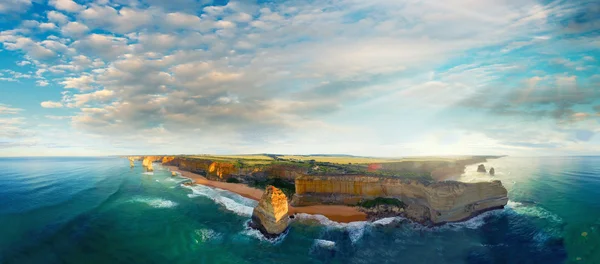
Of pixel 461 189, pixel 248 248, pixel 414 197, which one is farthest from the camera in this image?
pixel 414 197

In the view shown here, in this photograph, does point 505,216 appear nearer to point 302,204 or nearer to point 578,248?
point 578,248

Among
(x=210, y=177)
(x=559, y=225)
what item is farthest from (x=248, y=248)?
(x=210, y=177)

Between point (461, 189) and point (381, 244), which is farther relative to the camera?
point (461, 189)

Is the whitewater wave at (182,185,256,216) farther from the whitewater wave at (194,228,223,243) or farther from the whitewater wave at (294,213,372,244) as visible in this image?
the whitewater wave at (294,213,372,244)

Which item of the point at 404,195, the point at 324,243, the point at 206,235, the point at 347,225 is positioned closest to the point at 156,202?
the point at 206,235

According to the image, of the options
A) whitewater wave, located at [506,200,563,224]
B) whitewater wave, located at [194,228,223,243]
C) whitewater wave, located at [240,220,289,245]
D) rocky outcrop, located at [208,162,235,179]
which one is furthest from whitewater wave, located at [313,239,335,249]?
rocky outcrop, located at [208,162,235,179]

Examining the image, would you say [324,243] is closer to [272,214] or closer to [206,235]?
[272,214]
